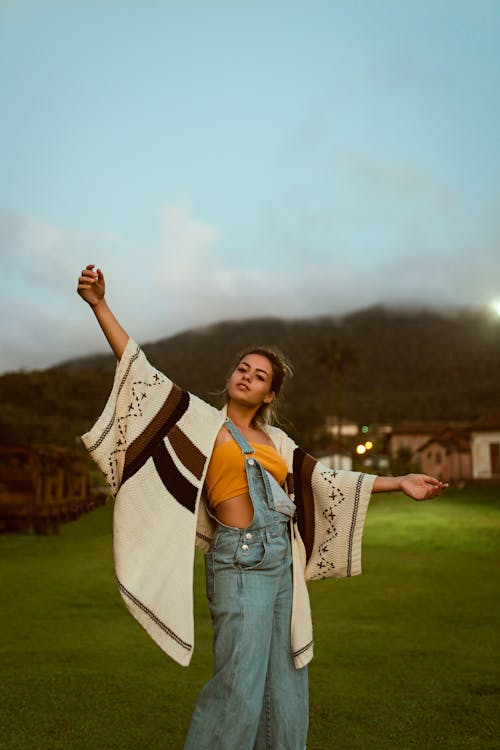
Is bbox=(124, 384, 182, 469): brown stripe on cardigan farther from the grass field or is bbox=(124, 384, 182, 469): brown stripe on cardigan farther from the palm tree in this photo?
the palm tree

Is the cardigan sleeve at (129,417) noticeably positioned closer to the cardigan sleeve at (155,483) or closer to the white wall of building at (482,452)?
the cardigan sleeve at (155,483)

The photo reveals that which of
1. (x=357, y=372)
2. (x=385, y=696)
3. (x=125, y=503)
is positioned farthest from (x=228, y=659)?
(x=357, y=372)

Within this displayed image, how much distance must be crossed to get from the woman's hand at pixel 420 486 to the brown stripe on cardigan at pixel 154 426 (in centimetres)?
114

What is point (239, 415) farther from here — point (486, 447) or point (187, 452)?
point (486, 447)

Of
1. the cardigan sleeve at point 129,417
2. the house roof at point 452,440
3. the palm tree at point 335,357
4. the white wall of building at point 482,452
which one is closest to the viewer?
the cardigan sleeve at point 129,417

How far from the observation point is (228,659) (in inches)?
110

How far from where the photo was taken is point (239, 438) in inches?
125

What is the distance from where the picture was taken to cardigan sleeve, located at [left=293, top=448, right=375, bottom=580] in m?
3.59

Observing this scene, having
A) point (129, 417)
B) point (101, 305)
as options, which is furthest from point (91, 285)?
point (129, 417)

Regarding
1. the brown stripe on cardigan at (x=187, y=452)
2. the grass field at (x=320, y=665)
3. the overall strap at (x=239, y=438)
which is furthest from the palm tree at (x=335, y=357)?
the brown stripe on cardigan at (x=187, y=452)

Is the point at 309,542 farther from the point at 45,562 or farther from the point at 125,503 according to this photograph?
the point at 45,562

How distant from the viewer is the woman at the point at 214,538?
9.22 feet

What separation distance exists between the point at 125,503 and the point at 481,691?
3424mm

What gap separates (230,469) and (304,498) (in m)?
0.65
